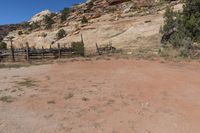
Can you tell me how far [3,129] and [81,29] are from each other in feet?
140

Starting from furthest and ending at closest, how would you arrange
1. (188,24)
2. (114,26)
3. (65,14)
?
(65,14)
(114,26)
(188,24)

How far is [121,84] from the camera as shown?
43.9 ft

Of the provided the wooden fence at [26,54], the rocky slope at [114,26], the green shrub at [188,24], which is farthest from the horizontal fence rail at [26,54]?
the green shrub at [188,24]

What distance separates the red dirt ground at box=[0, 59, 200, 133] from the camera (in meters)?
8.30

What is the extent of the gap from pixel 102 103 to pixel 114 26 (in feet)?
122

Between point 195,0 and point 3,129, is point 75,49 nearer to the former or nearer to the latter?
point 195,0

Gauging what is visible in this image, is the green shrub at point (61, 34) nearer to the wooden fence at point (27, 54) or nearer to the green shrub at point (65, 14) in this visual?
the green shrub at point (65, 14)

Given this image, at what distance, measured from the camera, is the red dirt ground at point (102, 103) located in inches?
327

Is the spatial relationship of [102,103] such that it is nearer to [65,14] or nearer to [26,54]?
[26,54]

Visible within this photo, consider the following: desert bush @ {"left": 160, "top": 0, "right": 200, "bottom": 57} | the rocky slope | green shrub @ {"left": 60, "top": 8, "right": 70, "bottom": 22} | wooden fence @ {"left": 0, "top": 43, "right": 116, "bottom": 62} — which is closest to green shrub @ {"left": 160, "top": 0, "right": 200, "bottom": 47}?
desert bush @ {"left": 160, "top": 0, "right": 200, "bottom": 57}

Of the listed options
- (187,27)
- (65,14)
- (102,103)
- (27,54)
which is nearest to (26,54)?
(27,54)

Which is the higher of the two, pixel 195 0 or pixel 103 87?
pixel 195 0

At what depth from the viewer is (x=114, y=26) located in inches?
1838

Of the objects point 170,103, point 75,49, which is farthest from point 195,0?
point 170,103
